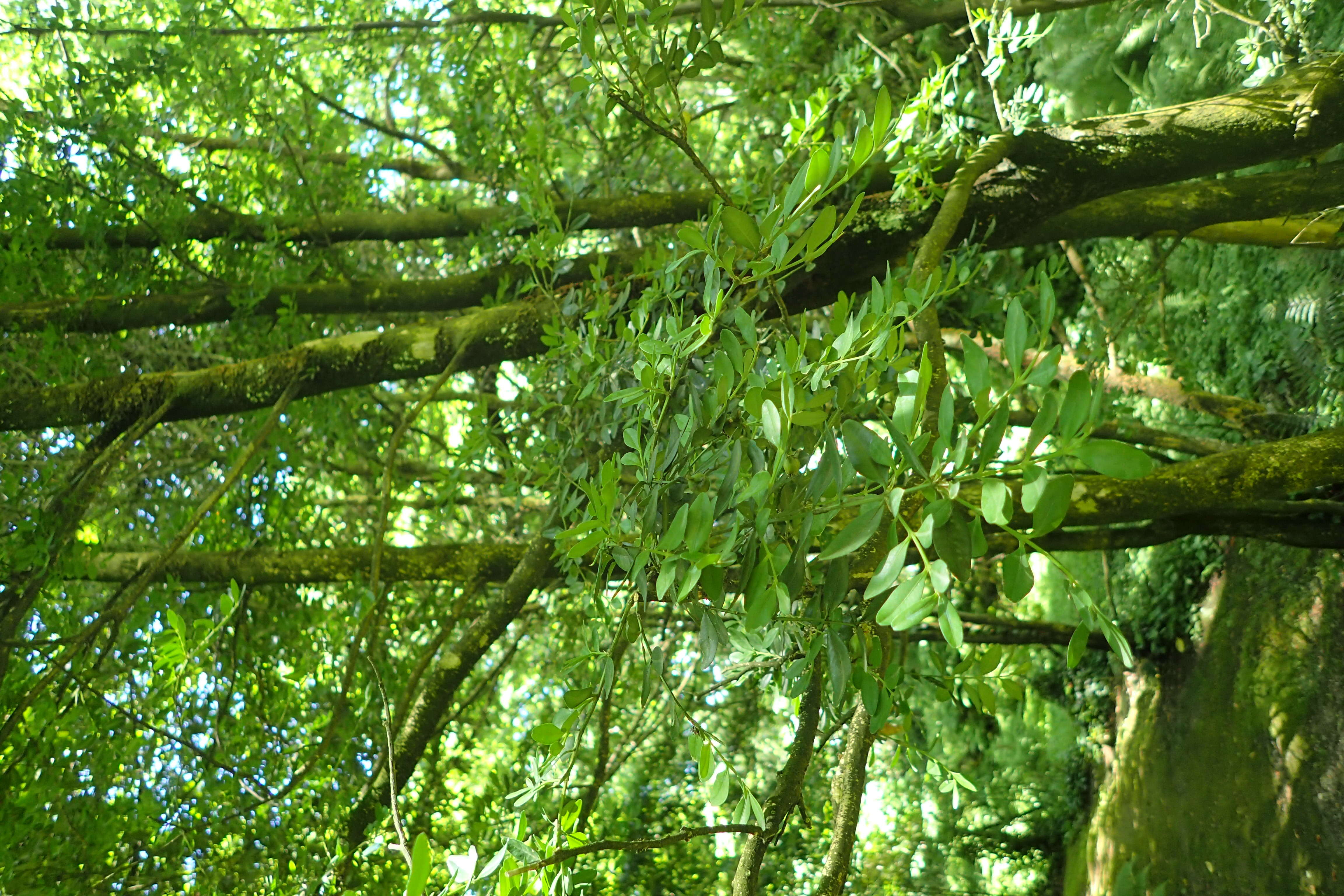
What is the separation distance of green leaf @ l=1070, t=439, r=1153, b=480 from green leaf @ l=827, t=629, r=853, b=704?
0.37m

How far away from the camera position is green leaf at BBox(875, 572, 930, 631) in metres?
0.57

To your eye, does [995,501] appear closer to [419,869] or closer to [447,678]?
[419,869]

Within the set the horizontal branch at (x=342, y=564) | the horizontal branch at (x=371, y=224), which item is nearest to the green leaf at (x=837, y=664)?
the horizontal branch at (x=342, y=564)

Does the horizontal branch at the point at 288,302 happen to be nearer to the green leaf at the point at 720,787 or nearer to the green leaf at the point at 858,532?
the green leaf at the point at 720,787

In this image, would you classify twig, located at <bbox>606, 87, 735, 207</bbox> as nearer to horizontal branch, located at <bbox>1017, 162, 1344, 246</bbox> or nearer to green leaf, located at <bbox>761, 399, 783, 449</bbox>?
green leaf, located at <bbox>761, 399, 783, 449</bbox>

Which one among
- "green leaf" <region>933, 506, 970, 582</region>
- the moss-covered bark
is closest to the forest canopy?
"green leaf" <region>933, 506, 970, 582</region>

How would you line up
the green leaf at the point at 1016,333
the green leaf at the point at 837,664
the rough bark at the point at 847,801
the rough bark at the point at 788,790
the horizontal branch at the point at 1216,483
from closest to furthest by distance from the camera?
the green leaf at the point at 1016,333 → the green leaf at the point at 837,664 → the rough bark at the point at 788,790 → the rough bark at the point at 847,801 → the horizontal branch at the point at 1216,483

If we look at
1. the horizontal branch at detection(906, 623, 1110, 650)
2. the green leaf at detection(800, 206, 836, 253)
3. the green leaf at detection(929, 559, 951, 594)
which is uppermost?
the horizontal branch at detection(906, 623, 1110, 650)

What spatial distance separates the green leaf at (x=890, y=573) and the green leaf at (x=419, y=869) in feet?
1.34

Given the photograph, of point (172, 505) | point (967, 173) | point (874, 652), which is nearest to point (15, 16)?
point (172, 505)

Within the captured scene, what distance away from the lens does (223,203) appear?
3.05 m

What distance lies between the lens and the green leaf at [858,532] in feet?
2.03

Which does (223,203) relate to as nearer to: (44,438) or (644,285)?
(44,438)

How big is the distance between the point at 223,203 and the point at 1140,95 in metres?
3.38
